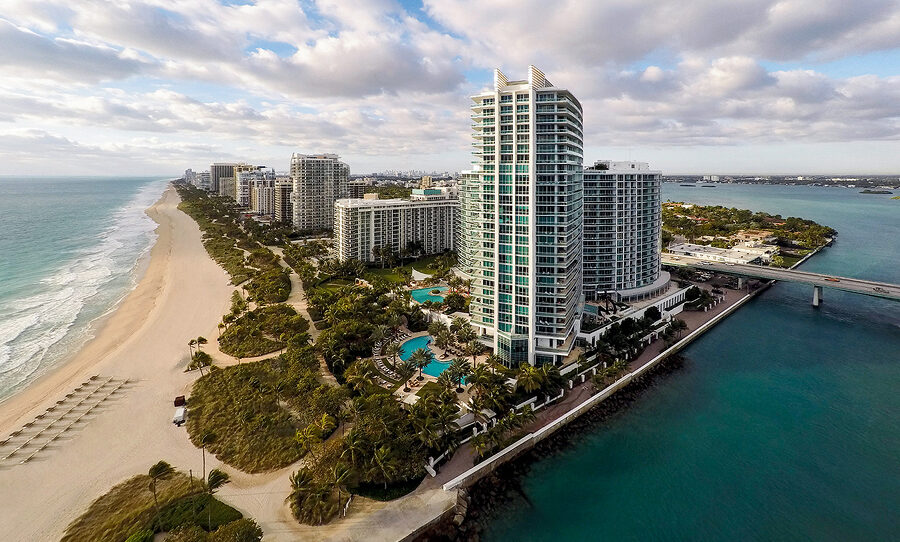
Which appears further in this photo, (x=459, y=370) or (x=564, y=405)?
(x=564, y=405)

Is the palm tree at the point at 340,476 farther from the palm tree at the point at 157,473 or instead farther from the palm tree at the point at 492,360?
the palm tree at the point at 492,360

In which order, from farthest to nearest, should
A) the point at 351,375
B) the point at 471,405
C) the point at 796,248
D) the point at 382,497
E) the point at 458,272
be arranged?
the point at 796,248 → the point at 458,272 → the point at 351,375 → the point at 471,405 → the point at 382,497

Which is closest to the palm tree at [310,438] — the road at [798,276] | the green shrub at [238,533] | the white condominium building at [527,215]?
the green shrub at [238,533]

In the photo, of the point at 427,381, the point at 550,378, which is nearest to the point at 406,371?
the point at 427,381

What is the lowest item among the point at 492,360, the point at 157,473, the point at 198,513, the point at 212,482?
the point at 198,513

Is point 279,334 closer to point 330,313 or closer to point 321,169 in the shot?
point 330,313

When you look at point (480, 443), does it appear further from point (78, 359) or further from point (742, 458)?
point (78, 359)

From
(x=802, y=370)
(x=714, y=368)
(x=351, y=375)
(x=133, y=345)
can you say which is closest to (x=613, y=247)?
(x=714, y=368)

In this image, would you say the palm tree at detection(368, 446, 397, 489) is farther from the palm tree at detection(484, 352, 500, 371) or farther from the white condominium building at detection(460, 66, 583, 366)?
the white condominium building at detection(460, 66, 583, 366)
